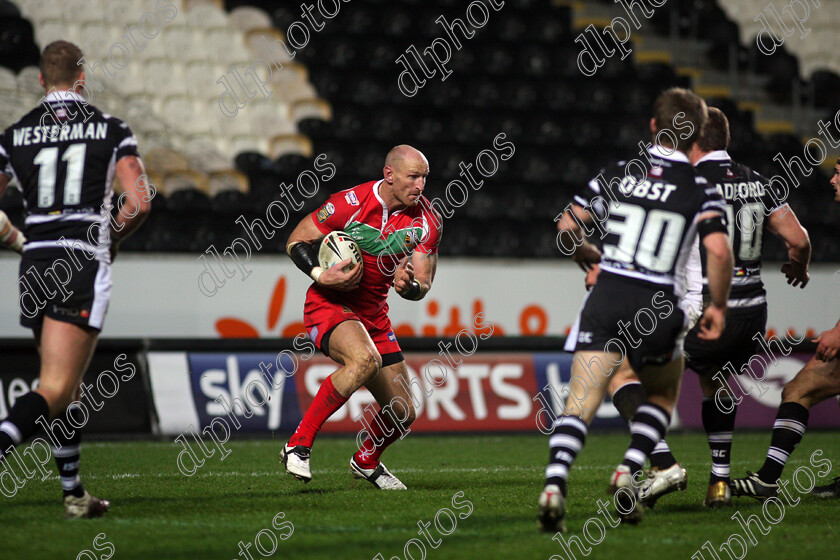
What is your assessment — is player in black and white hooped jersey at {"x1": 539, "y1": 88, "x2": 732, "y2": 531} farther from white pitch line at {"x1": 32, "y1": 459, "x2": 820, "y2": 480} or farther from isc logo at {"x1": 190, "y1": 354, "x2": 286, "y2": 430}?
isc logo at {"x1": 190, "y1": 354, "x2": 286, "y2": 430}

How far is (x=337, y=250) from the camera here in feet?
19.4

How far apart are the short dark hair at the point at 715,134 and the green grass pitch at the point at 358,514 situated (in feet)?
6.45

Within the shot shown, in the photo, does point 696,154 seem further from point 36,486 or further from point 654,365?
point 36,486

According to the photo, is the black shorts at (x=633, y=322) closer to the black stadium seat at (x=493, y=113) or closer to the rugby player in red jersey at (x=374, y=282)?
the rugby player in red jersey at (x=374, y=282)

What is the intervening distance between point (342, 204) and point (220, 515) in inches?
84.9

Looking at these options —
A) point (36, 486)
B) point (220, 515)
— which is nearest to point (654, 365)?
point (220, 515)

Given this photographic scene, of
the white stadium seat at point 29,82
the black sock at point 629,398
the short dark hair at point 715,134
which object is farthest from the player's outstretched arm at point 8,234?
the white stadium seat at point 29,82

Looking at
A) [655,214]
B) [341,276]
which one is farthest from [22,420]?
[655,214]

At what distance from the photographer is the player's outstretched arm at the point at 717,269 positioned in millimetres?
4375

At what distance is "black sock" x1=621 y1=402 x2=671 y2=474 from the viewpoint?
174 inches

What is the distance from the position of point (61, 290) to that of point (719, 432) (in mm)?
3506

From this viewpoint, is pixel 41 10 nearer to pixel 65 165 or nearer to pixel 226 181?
pixel 226 181

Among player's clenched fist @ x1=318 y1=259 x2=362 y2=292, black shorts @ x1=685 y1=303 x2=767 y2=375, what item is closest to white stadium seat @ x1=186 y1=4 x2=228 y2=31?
player's clenched fist @ x1=318 y1=259 x2=362 y2=292

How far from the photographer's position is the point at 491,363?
10.0 meters
